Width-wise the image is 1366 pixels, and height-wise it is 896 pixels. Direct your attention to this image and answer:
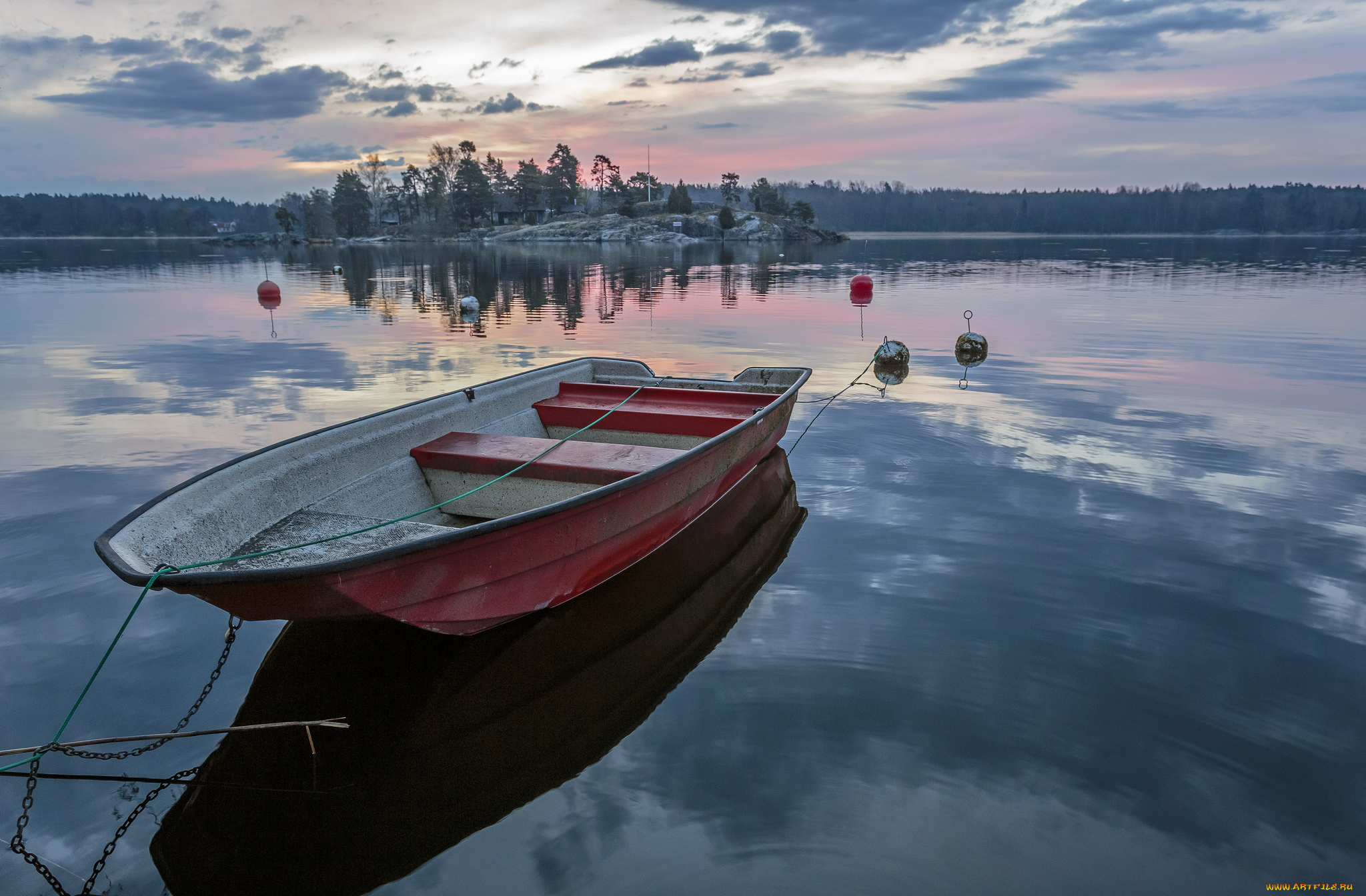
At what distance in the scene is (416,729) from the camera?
4980 millimetres

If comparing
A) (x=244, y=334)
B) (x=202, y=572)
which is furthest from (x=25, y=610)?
(x=244, y=334)

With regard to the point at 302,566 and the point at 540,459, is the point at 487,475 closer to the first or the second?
the point at 540,459

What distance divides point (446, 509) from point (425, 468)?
0.45 m

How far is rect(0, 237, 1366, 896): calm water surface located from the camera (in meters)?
4.06

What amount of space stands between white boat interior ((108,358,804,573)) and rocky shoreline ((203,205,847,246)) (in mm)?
111983

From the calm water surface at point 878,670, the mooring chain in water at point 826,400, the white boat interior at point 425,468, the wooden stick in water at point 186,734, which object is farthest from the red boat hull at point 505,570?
the mooring chain in water at point 826,400

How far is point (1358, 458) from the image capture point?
396 inches

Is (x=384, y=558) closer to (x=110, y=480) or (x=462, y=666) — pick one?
(x=462, y=666)

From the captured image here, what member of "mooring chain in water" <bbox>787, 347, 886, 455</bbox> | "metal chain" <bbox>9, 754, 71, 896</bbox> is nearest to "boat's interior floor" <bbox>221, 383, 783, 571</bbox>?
"metal chain" <bbox>9, 754, 71, 896</bbox>

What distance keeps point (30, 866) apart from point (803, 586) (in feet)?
18.3

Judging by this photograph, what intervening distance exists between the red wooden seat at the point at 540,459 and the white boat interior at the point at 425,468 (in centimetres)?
1

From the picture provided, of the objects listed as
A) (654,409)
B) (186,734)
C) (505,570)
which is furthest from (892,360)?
(186,734)

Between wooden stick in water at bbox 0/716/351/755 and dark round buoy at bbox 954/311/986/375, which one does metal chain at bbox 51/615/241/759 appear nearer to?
wooden stick in water at bbox 0/716/351/755

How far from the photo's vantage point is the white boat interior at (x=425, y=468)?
5086 mm
